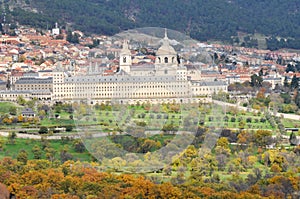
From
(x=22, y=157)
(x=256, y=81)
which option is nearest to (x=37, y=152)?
(x=22, y=157)

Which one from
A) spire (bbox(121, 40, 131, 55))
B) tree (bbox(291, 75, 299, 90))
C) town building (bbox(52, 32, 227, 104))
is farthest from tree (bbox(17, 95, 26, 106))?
tree (bbox(291, 75, 299, 90))

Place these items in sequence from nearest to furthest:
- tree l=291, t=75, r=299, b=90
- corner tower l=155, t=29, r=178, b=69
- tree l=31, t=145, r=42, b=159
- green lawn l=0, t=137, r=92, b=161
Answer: green lawn l=0, t=137, r=92, b=161 < tree l=31, t=145, r=42, b=159 < corner tower l=155, t=29, r=178, b=69 < tree l=291, t=75, r=299, b=90

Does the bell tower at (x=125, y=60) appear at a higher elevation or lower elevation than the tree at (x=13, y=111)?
higher

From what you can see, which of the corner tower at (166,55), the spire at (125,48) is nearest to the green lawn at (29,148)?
the corner tower at (166,55)

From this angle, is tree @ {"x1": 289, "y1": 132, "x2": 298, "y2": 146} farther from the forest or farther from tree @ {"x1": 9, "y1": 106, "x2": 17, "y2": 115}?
the forest

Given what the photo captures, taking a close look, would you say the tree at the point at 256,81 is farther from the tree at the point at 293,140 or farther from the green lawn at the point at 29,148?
the green lawn at the point at 29,148

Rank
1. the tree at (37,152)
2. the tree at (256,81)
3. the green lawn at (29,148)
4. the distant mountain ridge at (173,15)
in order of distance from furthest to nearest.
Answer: the distant mountain ridge at (173,15) → the tree at (256,81) → the tree at (37,152) → the green lawn at (29,148)

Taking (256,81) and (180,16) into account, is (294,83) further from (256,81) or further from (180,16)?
(180,16)

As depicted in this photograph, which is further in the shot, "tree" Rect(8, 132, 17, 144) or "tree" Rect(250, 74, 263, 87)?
"tree" Rect(250, 74, 263, 87)
